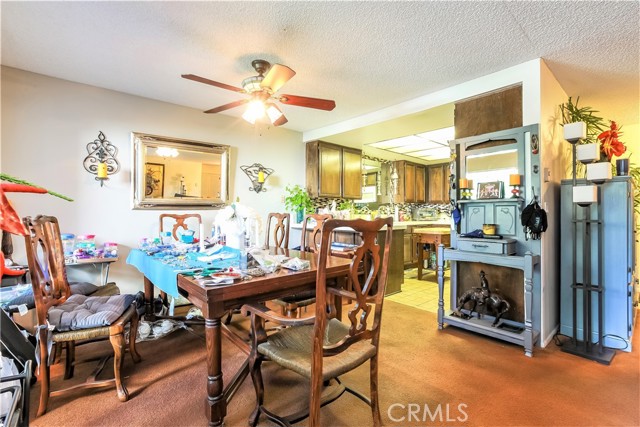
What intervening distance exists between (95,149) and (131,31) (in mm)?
1544

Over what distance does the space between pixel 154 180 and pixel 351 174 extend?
9.90 feet

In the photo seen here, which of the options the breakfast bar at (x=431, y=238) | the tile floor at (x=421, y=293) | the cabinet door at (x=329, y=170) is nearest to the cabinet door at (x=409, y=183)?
the breakfast bar at (x=431, y=238)

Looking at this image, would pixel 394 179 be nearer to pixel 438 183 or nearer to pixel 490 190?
pixel 438 183

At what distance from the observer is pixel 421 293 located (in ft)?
13.5

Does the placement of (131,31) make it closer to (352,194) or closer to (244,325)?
(244,325)

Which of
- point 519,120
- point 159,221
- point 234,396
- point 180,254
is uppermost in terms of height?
point 519,120

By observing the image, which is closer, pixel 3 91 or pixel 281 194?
pixel 3 91

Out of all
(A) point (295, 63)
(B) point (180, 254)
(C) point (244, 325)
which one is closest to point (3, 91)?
(B) point (180, 254)

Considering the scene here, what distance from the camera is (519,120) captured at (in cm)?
263

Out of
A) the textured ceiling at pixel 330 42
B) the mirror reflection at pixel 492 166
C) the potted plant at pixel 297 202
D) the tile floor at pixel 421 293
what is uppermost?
the textured ceiling at pixel 330 42

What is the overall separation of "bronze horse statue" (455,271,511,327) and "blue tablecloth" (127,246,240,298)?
2.14m

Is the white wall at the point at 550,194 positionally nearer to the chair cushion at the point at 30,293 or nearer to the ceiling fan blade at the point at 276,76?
the ceiling fan blade at the point at 276,76

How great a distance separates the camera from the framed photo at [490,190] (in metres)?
2.76

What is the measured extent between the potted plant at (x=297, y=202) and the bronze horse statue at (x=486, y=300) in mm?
2426
